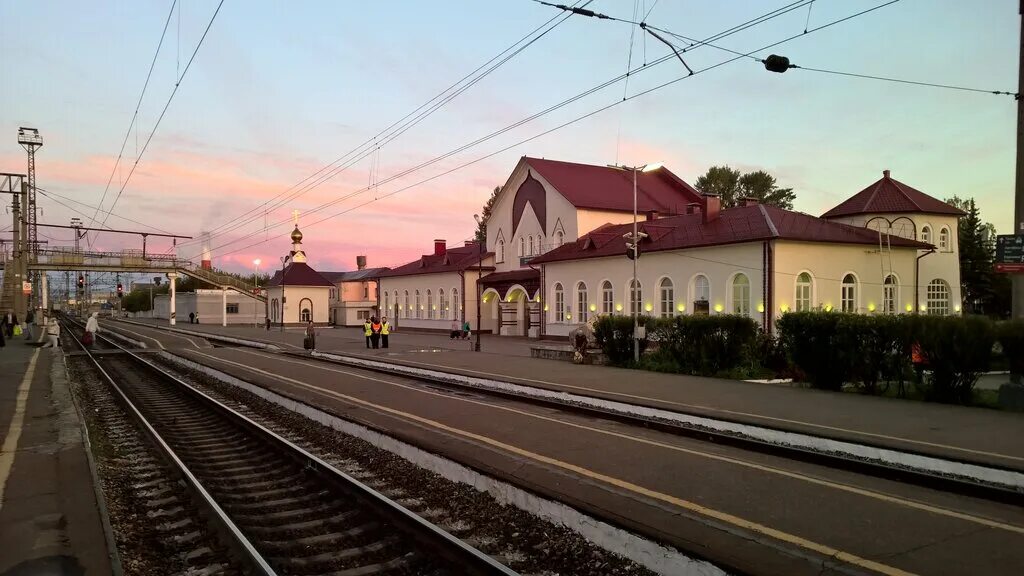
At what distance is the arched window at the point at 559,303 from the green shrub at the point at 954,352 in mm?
26127

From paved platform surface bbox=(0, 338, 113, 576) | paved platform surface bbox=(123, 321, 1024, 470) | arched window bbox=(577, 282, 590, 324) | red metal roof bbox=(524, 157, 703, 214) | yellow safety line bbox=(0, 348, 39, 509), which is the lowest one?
paved platform surface bbox=(123, 321, 1024, 470)

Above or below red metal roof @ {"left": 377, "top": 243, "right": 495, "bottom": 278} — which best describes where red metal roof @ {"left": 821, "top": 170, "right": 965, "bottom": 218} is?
above

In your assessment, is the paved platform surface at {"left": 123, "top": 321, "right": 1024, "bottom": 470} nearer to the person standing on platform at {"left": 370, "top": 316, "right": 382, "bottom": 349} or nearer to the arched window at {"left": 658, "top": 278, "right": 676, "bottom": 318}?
the arched window at {"left": 658, "top": 278, "right": 676, "bottom": 318}

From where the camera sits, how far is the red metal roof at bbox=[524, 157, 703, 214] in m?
41.3

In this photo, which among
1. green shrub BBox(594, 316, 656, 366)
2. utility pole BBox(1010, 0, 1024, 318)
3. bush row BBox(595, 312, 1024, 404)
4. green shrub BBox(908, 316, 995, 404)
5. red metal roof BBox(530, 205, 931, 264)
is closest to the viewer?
utility pole BBox(1010, 0, 1024, 318)

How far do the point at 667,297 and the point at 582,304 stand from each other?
21.1 ft

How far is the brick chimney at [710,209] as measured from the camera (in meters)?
31.7

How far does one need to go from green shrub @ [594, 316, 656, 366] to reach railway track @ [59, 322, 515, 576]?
13533 mm

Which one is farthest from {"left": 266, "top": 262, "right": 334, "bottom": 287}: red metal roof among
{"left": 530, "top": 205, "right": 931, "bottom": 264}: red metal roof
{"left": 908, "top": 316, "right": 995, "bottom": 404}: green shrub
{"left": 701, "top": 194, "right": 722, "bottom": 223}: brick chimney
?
{"left": 908, "top": 316, "right": 995, "bottom": 404}: green shrub

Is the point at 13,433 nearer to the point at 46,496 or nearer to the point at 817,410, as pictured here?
the point at 46,496

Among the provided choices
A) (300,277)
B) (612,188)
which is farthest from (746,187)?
(300,277)

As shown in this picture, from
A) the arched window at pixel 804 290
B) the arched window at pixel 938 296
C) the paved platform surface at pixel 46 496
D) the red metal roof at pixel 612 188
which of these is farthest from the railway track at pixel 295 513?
the arched window at pixel 938 296

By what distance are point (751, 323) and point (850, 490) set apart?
11.8m

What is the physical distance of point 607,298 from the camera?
117 ft
